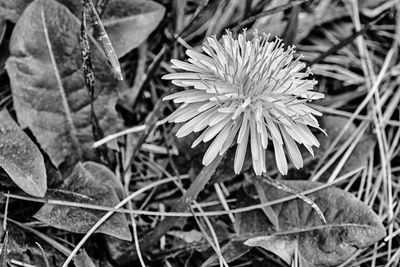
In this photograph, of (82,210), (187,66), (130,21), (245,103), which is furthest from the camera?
(130,21)

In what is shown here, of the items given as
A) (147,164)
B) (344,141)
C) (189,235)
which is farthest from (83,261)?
(344,141)

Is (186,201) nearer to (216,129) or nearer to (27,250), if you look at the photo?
(216,129)

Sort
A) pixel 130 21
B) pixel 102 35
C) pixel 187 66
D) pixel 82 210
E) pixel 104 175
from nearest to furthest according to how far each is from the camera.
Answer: pixel 187 66, pixel 102 35, pixel 82 210, pixel 104 175, pixel 130 21

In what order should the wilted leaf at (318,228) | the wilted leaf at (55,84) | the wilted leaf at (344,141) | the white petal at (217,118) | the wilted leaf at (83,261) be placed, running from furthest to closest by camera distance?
the wilted leaf at (344,141) → the wilted leaf at (55,84) → the wilted leaf at (318,228) → the wilted leaf at (83,261) → the white petal at (217,118)

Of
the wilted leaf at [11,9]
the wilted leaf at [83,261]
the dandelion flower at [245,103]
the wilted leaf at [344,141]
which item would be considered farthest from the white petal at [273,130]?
the wilted leaf at [11,9]

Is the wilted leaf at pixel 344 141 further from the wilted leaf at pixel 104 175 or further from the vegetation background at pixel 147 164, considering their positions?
the wilted leaf at pixel 104 175

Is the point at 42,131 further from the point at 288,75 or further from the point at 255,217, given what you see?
the point at 288,75
